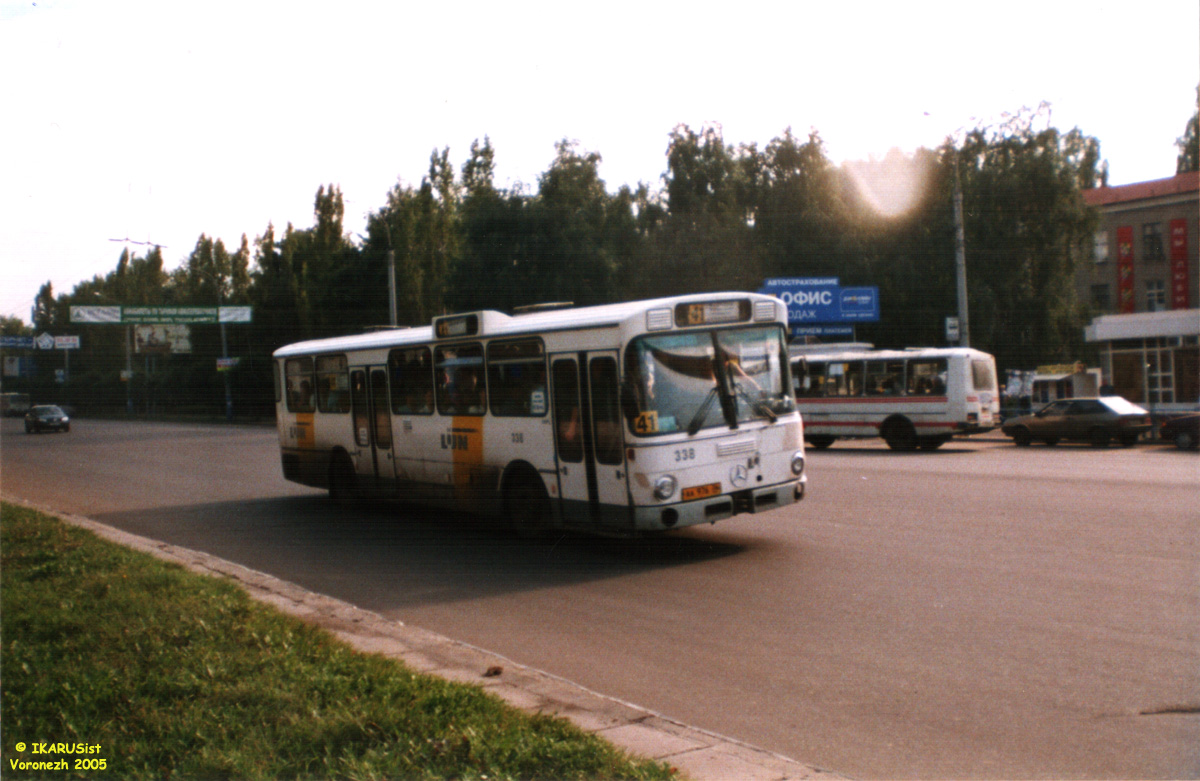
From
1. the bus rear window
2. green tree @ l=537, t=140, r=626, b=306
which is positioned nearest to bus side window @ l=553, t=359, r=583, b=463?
the bus rear window

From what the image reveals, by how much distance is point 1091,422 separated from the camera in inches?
1013

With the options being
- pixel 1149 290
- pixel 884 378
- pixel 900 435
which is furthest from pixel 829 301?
pixel 1149 290

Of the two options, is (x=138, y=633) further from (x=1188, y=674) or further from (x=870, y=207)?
(x=870, y=207)

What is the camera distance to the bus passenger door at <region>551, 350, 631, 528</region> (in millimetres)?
A: 9898

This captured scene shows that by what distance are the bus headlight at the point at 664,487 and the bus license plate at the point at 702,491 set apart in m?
0.18

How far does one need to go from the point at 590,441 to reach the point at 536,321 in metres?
1.80

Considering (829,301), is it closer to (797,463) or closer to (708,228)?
(708,228)

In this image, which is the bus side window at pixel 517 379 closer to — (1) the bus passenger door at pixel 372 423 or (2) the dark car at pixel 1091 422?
(1) the bus passenger door at pixel 372 423

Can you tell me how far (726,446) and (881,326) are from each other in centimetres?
3915

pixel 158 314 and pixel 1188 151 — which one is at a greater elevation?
pixel 1188 151

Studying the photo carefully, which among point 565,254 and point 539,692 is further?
point 565,254

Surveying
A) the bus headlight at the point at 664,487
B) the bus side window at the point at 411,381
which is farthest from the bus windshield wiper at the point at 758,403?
the bus side window at the point at 411,381

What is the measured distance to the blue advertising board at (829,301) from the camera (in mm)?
41750

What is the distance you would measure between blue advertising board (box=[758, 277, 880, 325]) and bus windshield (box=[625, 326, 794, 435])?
31730 millimetres
